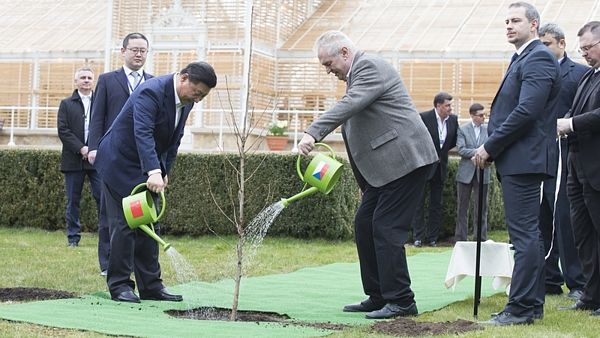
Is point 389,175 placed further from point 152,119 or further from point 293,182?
point 293,182

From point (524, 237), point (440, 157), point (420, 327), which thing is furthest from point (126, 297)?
point (440, 157)

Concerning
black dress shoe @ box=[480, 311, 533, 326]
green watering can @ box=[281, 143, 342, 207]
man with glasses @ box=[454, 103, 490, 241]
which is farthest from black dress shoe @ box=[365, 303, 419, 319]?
man with glasses @ box=[454, 103, 490, 241]

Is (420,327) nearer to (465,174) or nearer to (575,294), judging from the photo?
(575,294)

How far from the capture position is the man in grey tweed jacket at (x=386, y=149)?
6.75 m

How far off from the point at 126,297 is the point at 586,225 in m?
3.27

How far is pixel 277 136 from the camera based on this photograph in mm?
20188

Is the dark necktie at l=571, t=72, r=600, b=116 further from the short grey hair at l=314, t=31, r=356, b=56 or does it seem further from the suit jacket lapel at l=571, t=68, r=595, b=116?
the short grey hair at l=314, t=31, r=356, b=56

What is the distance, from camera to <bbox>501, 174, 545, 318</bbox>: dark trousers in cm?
634

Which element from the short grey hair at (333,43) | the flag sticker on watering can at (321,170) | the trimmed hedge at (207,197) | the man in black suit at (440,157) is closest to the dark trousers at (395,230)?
the flag sticker on watering can at (321,170)

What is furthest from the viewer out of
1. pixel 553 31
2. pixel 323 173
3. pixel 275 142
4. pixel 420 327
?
pixel 275 142

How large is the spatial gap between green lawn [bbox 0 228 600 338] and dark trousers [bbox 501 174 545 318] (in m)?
0.19

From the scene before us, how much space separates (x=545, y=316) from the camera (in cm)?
684

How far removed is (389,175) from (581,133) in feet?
4.52

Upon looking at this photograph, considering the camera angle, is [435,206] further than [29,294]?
Yes
